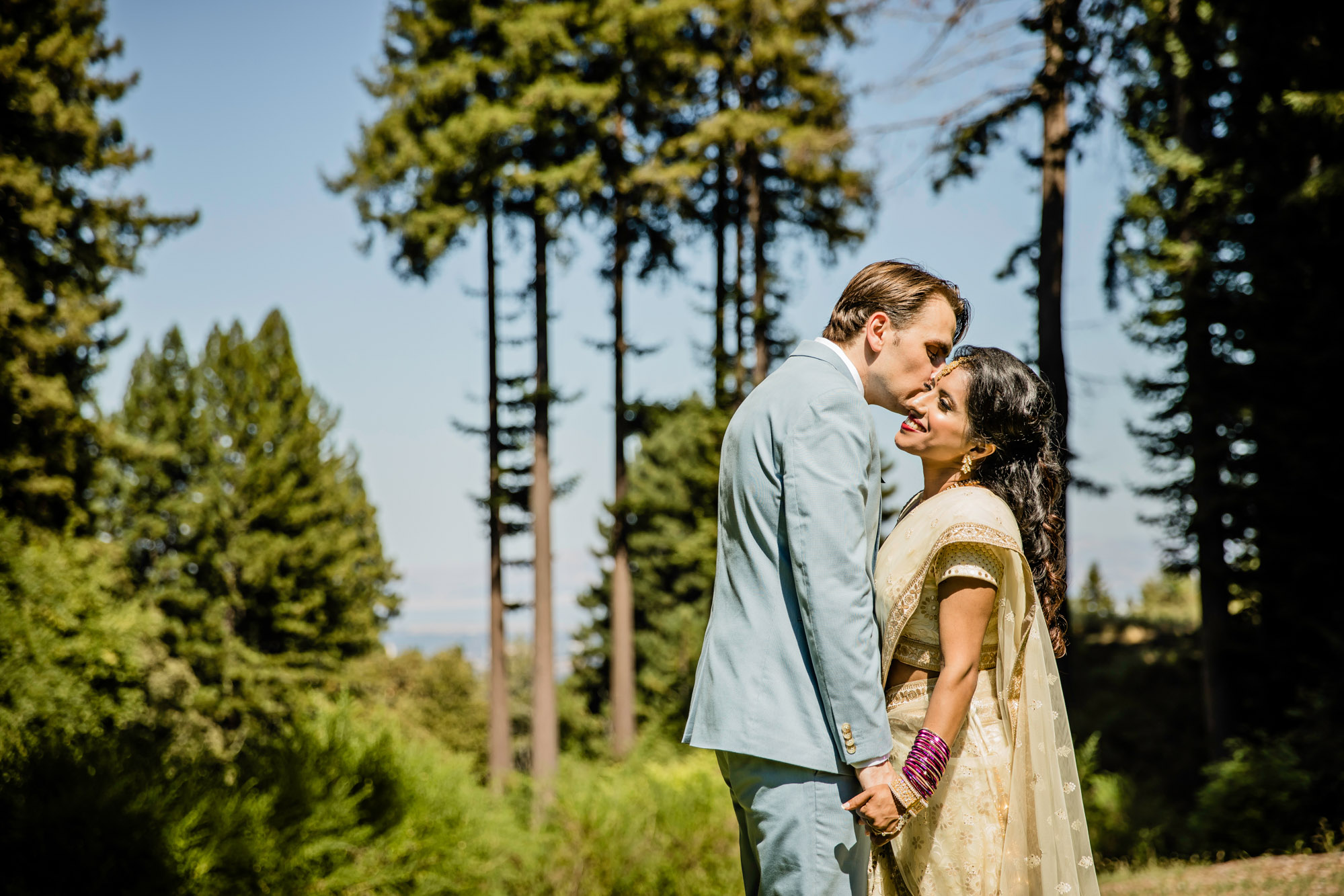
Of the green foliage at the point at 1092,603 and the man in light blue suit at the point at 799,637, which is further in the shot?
the green foliage at the point at 1092,603

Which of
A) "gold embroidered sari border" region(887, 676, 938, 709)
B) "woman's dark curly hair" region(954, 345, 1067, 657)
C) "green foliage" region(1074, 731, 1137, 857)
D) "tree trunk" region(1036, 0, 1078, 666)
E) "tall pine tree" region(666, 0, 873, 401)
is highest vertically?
"tall pine tree" region(666, 0, 873, 401)

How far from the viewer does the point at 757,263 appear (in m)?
18.2

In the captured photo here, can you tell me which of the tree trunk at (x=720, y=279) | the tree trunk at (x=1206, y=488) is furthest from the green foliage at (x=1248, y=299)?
the tree trunk at (x=720, y=279)

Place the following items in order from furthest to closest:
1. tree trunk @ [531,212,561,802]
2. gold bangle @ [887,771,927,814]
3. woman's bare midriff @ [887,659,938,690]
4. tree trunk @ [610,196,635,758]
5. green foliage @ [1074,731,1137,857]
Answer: tree trunk @ [610,196,635,758]
tree trunk @ [531,212,561,802]
green foliage @ [1074,731,1137,857]
woman's bare midriff @ [887,659,938,690]
gold bangle @ [887,771,927,814]

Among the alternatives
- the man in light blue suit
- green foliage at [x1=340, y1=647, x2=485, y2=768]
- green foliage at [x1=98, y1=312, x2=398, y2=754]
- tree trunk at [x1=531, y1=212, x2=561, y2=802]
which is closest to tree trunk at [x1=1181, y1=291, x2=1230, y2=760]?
tree trunk at [x1=531, y1=212, x2=561, y2=802]

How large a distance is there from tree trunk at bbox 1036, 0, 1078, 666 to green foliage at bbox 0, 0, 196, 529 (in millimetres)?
14255

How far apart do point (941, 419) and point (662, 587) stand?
1052 inches

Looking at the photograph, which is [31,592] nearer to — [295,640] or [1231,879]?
[1231,879]

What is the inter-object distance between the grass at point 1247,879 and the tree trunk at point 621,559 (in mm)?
11739

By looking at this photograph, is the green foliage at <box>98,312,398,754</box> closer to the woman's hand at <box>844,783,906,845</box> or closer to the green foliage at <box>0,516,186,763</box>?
the green foliage at <box>0,516,186,763</box>

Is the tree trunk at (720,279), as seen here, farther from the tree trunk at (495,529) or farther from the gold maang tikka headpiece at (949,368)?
the gold maang tikka headpiece at (949,368)

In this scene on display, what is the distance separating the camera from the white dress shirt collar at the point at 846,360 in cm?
258

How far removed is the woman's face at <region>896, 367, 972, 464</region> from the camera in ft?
9.04

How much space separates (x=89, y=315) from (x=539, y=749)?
1099 centimetres
